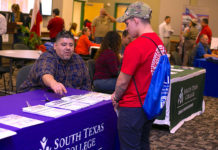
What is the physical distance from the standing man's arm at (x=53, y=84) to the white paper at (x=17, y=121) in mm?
509

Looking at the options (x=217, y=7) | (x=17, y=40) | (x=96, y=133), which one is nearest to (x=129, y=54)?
(x=96, y=133)

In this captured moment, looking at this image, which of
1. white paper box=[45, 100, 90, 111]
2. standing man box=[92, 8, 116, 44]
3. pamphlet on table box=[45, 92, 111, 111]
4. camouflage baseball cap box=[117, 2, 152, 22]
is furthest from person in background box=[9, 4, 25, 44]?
camouflage baseball cap box=[117, 2, 152, 22]

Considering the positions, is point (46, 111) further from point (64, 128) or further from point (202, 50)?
point (202, 50)

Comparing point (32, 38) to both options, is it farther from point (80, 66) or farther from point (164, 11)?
point (164, 11)

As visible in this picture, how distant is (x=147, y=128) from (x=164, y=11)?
41.0 feet

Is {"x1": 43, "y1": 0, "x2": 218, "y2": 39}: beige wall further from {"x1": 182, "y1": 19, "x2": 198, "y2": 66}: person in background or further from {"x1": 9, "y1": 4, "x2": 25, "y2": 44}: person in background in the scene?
{"x1": 182, "y1": 19, "x2": 198, "y2": 66}: person in background

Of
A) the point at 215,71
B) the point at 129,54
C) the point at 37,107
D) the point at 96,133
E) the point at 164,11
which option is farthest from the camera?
the point at 164,11

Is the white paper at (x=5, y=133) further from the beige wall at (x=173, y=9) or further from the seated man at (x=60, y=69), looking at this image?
the beige wall at (x=173, y=9)

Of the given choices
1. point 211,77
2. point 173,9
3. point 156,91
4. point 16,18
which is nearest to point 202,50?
point 211,77

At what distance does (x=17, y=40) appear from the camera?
29.1 ft

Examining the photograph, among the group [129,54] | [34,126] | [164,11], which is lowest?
[34,126]

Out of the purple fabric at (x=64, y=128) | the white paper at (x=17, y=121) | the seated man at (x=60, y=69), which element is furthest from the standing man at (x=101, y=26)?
the white paper at (x=17, y=121)

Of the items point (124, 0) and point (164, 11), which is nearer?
point (164, 11)

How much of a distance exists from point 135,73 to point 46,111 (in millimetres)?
597
